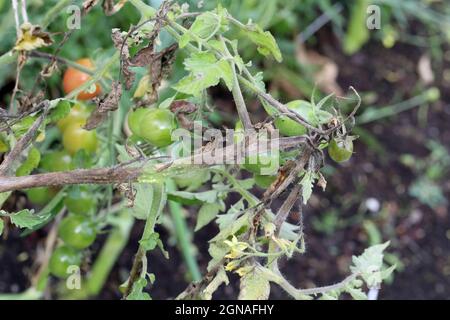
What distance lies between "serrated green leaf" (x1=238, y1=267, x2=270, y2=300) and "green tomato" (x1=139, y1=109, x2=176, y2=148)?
0.64 ft

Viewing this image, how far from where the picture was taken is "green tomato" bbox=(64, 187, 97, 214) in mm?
1074

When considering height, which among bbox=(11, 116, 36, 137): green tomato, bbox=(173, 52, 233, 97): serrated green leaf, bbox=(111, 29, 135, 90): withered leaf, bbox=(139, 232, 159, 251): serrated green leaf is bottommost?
bbox=(139, 232, 159, 251): serrated green leaf

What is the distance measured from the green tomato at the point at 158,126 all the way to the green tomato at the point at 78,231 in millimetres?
289

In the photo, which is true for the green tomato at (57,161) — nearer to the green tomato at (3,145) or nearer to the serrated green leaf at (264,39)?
the green tomato at (3,145)

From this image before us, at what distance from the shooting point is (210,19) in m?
0.82

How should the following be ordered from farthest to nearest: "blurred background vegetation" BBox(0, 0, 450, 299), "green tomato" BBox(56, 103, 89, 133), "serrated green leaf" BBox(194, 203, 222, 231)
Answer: "blurred background vegetation" BBox(0, 0, 450, 299) → "green tomato" BBox(56, 103, 89, 133) → "serrated green leaf" BBox(194, 203, 222, 231)

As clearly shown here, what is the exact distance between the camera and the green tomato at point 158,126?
0.86 meters

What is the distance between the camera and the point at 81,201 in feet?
3.56

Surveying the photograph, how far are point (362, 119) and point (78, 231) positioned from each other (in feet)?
3.75

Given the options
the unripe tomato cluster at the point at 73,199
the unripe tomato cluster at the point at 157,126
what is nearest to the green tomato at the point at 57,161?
the unripe tomato cluster at the point at 73,199

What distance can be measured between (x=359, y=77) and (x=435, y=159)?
0.37 metres

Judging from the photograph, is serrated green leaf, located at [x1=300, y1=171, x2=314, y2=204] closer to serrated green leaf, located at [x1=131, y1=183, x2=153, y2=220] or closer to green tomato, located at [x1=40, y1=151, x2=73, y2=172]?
serrated green leaf, located at [x1=131, y1=183, x2=153, y2=220]

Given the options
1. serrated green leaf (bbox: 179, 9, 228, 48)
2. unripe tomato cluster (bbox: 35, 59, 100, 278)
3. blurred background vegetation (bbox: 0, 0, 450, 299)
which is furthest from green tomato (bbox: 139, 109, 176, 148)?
blurred background vegetation (bbox: 0, 0, 450, 299)

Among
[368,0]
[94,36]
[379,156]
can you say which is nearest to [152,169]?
[94,36]
